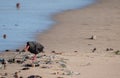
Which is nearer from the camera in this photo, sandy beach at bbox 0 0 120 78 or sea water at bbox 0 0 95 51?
sandy beach at bbox 0 0 120 78

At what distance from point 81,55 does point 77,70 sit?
1.86 metres

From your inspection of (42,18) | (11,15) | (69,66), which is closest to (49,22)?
(42,18)

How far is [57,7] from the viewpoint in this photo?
2433 cm

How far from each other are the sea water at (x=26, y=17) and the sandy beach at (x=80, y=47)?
0.51m

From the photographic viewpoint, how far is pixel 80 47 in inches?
585

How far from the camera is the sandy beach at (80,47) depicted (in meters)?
11.4

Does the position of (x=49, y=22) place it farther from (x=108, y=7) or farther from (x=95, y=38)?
(x=108, y=7)

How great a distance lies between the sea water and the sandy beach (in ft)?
1.68

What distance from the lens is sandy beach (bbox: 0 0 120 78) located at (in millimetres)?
11367

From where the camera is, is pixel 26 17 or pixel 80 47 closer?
pixel 80 47

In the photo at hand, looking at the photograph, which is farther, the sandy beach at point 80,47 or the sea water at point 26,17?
the sea water at point 26,17

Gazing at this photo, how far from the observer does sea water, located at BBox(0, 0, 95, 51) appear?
1623 cm

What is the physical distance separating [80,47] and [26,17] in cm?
598

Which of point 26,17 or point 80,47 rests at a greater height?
point 26,17
